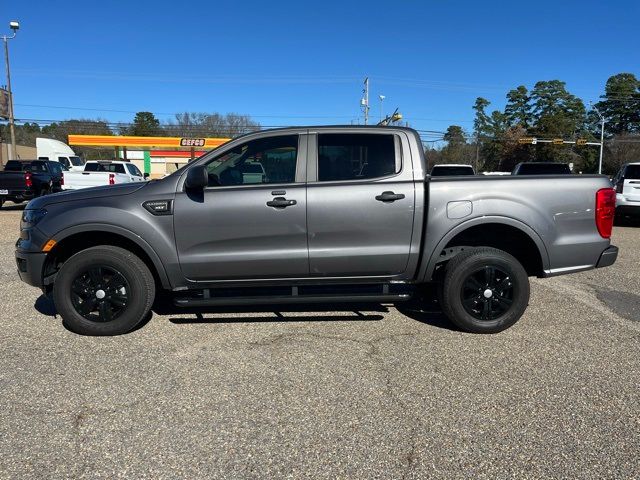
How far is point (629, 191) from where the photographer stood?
13500 mm

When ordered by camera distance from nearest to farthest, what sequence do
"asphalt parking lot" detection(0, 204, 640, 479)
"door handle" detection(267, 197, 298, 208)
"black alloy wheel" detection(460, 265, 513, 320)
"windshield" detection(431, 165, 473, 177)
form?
"asphalt parking lot" detection(0, 204, 640, 479)
"door handle" detection(267, 197, 298, 208)
"black alloy wheel" detection(460, 265, 513, 320)
"windshield" detection(431, 165, 473, 177)

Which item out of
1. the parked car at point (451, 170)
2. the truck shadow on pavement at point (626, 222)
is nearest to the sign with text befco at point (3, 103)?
the parked car at point (451, 170)

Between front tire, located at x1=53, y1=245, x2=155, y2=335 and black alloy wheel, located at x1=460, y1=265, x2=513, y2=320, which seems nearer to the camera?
front tire, located at x1=53, y1=245, x2=155, y2=335

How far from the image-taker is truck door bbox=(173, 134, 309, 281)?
15.0 ft

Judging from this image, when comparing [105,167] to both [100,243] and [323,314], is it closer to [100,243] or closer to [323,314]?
[100,243]

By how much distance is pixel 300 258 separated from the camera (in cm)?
465

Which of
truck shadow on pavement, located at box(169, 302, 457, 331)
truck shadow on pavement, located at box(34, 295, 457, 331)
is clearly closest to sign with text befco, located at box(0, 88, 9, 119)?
truck shadow on pavement, located at box(34, 295, 457, 331)

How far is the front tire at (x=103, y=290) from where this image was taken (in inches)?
182

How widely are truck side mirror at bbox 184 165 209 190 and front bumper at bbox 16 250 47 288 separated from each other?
60.1 inches

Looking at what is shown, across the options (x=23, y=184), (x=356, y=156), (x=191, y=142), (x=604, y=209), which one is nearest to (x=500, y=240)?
(x=604, y=209)

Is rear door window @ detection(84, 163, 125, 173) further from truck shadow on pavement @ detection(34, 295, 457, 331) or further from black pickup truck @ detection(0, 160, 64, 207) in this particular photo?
truck shadow on pavement @ detection(34, 295, 457, 331)

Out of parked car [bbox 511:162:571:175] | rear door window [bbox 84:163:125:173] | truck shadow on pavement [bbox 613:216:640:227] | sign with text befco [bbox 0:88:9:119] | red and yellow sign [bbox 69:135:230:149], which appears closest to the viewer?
parked car [bbox 511:162:571:175]

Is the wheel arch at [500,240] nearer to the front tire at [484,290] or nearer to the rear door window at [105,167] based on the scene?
the front tire at [484,290]

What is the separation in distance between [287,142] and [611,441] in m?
3.45
